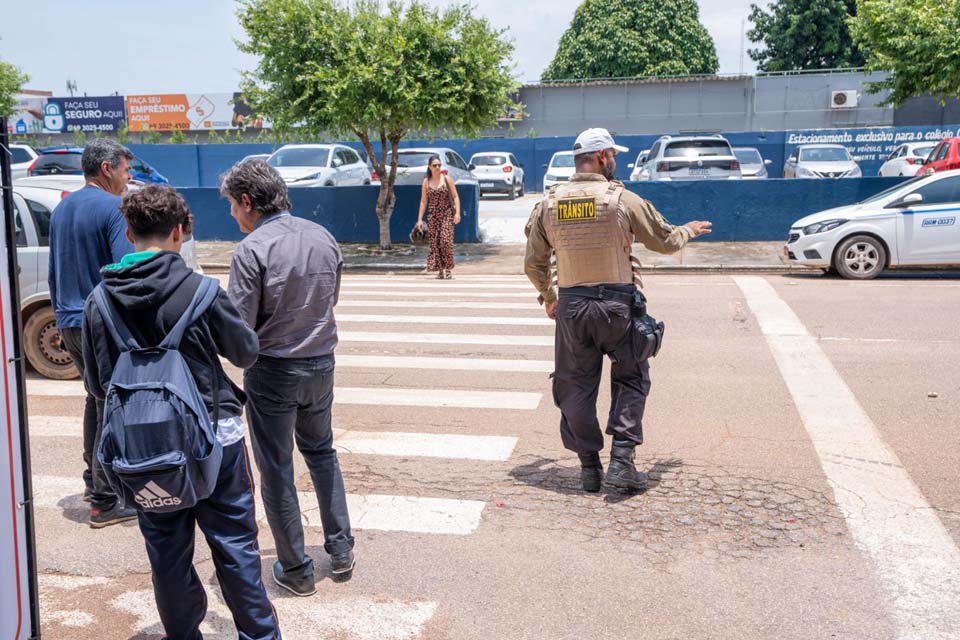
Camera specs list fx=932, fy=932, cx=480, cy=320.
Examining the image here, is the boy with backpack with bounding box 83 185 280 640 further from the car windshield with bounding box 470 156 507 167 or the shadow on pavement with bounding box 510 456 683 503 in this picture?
the car windshield with bounding box 470 156 507 167

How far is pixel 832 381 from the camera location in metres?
7.77

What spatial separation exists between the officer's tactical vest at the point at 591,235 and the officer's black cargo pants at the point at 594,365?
90 millimetres

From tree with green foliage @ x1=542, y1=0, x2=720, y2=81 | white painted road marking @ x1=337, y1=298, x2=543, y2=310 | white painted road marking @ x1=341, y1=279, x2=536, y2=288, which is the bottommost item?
white painted road marking @ x1=337, y1=298, x2=543, y2=310

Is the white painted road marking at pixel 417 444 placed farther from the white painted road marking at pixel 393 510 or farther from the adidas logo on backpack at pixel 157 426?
the adidas logo on backpack at pixel 157 426

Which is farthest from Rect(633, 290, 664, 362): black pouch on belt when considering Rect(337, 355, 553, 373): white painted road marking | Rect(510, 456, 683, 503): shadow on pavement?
Rect(337, 355, 553, 373): white painted road marking

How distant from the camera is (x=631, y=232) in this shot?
5.20 m

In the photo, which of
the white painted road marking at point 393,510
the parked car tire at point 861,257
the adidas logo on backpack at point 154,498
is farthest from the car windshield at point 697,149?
the adidas logo on backpack at point 154,498

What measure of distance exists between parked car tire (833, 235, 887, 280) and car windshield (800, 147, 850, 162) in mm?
12633

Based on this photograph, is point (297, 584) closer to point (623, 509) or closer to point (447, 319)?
point (623, 509)

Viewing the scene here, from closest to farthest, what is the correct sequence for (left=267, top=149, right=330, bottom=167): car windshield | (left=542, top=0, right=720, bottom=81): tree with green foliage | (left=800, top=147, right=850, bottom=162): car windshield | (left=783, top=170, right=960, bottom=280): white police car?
(left=783, top=170, right=960, bottom=280): white police car, (left=267, top=149, right=330, bottom=167): car windshield, (left=800, top=147, right=850, bottom=162): car windshield, (left=542, top=0, right=720, bottom=81): tree with green foliage

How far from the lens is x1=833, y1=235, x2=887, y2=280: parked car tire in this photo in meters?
13.7

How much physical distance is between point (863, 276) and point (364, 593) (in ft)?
37.8

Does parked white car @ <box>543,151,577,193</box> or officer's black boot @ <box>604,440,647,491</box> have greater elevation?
parked white car @ <box>543,151,577,193</box>

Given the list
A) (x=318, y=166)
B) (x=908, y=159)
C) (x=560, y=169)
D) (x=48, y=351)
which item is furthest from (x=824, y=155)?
Answer: (x=48, y=351)
